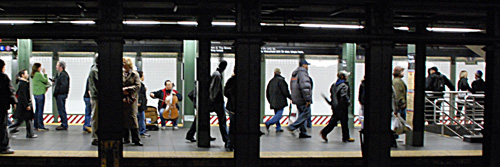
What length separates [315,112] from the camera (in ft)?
45.4

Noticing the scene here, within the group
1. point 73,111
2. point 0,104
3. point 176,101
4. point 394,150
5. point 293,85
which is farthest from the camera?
point 73,111

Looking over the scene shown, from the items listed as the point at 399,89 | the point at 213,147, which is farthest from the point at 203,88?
the point at 399,89

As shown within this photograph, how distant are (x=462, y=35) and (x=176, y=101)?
7.12 m

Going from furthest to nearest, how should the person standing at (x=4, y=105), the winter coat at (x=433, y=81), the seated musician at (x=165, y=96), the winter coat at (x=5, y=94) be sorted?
the winter coat at (x=433, y=81) < the seated musician at (x=165, y=96) < the winter coat at (x=5, y=94) < the person standing at (x=4, y=105)

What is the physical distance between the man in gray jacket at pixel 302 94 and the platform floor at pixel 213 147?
1.05 ft

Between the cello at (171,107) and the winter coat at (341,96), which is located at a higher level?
the winter coat at (341,96)

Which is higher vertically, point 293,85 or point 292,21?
point 292,21

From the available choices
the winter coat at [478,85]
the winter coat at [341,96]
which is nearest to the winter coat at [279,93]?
the winter coat at [341,96]

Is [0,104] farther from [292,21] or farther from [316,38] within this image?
[292,21]

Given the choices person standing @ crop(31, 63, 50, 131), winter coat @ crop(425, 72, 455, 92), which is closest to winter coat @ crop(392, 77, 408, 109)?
winter coat @ crop(425, 72, 455, 92)

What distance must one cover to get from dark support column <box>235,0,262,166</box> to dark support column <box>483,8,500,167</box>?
283 cm

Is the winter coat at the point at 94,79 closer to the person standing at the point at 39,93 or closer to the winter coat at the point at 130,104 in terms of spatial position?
the winter coat at the point at 130,104

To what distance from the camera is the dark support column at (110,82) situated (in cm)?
600

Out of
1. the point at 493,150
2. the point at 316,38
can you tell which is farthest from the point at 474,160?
the point at 316,38
